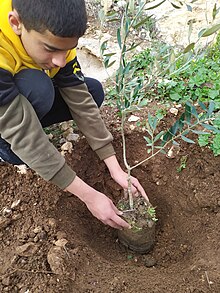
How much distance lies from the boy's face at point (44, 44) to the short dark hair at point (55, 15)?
33mm

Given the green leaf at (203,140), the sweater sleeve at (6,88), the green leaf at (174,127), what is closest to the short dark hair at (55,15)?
the sweater sleeve at (6,88)

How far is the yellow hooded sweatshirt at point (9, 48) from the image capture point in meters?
1.65

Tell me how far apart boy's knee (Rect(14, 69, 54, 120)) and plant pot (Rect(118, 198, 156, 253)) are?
628 mm

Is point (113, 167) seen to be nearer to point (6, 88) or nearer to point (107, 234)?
point (107, 234)

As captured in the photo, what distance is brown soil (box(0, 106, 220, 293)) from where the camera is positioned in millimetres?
1832

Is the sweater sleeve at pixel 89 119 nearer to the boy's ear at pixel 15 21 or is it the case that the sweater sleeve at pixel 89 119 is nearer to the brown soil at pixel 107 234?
the brown soil at pixel 107 234

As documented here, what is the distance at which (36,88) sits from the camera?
1.95 meters

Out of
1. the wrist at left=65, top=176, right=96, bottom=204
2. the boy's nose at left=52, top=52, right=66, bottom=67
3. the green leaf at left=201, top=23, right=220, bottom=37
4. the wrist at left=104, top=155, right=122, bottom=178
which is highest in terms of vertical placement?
the boy's nose at left=52, top=52, right=66, bottom=67

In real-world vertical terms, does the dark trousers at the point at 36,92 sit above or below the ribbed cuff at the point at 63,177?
above

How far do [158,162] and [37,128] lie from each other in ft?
2.79

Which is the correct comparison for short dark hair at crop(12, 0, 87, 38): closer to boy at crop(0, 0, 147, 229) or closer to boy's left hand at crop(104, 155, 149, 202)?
boy at crop(0, 0, 147, 229)

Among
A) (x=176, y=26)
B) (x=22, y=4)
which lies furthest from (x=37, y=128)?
(x=176, y=26)

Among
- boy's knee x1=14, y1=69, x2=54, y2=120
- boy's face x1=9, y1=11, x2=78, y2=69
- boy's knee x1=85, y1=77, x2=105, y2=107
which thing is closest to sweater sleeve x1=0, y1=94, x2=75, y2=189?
boy's knee x1=14, y1=69, x2=54, y2=120

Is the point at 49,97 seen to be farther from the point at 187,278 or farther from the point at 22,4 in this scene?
the point at 187,278
